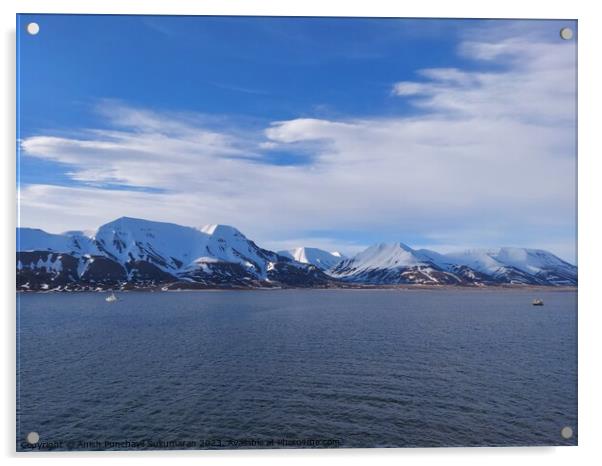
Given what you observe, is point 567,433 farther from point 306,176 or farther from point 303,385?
point 306,176

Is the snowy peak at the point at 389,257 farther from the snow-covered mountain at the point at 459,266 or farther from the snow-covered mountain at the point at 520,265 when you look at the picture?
the snow-covered mountain at the point at 520,265

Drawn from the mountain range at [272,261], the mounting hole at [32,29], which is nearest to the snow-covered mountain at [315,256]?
the mountain range at [272,261]

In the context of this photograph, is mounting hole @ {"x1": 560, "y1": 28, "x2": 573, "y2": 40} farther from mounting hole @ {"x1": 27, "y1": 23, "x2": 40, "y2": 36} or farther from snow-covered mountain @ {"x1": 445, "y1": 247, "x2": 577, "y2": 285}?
mounting hole @ {"x1": 27, "y1": 23, "x2": 40, "y2": 36}

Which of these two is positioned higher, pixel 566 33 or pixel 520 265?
pixel 566 33

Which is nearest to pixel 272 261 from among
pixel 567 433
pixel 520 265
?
pixel 520 265

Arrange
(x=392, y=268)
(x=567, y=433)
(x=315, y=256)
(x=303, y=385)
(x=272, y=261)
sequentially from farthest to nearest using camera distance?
(x=272, y=261)
(x=315, y=256)
(x=303, y=385)
(x=392, y=268)
(x=567, y=433)

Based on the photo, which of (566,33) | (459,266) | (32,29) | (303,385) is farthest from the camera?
(303,385)

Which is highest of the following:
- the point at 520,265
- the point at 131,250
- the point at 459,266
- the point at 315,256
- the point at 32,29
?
the point at 32,29

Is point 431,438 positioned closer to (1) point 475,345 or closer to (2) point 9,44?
(1) point 475,345
